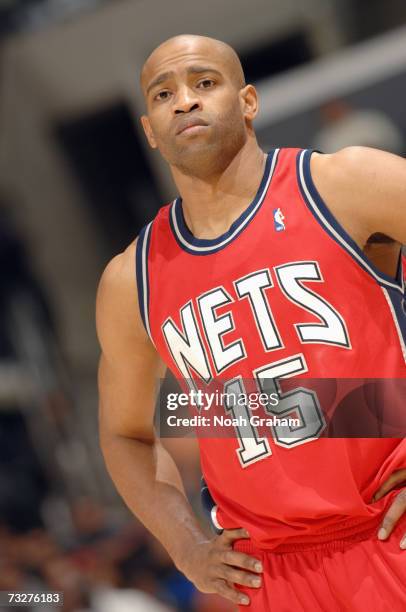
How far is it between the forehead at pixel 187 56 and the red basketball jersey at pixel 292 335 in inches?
12.1

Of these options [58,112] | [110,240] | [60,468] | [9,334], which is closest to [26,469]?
[60,468]

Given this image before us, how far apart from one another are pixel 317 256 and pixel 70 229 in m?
5.68

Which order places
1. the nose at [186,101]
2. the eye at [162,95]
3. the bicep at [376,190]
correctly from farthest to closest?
the eye at [162,95]
the nose at [186,101]
the bicep at [376,190]

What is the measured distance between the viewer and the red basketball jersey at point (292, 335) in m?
2.47

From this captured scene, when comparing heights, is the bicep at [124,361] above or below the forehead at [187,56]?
below

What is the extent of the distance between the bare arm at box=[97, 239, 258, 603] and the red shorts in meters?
0.14

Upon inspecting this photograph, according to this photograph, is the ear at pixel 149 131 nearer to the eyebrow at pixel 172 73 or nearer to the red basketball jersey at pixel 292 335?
the eyebrow at pixel 172 73

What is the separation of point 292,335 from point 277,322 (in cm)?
5

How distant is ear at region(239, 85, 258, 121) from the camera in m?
2.67

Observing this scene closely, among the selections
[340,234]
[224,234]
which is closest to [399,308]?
[340,234]

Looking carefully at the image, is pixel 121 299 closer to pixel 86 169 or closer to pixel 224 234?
pixel 224 234

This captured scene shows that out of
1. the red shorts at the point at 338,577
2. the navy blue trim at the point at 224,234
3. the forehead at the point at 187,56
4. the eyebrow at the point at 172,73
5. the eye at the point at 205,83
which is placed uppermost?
the forehead at the point at 187,56

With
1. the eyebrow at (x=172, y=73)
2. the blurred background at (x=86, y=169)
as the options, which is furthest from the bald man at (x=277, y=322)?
the blurred background at (x=86, y=169)

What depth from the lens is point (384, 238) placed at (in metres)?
2.53
